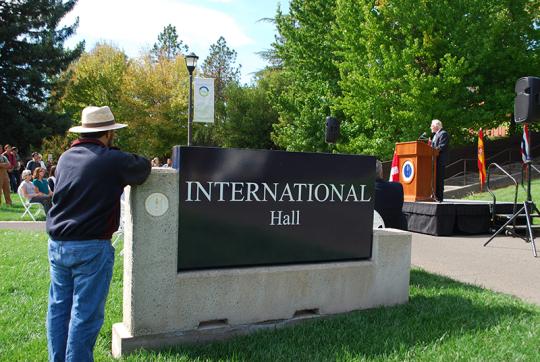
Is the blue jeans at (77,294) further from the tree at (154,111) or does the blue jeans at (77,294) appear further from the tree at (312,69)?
the tree at (154,111)

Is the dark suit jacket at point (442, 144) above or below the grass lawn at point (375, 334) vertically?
above

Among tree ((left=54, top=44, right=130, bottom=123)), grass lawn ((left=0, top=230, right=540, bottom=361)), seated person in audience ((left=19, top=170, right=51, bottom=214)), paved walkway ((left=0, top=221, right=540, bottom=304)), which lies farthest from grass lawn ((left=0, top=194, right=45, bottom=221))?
tree ((left=54, top=44, right=130, bottom=123))

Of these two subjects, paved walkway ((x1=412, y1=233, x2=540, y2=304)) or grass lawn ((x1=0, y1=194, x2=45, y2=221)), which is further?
grass lawn ((x1=0, y1=194, x2=45, y2=221))

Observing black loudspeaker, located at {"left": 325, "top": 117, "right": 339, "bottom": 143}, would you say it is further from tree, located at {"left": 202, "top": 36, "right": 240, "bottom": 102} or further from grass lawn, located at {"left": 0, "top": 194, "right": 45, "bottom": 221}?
tree, located at {"left": 202, "top": 36, "right": 240, "bottom": 102}

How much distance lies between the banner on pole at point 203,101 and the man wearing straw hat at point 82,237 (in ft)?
33.4

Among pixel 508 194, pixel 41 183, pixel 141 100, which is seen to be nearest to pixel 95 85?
pixel 141 100

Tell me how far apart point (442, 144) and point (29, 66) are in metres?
25.2

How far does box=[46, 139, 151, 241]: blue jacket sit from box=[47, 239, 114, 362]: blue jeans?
76 mm

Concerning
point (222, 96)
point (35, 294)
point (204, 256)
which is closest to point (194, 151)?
point (204, 256)

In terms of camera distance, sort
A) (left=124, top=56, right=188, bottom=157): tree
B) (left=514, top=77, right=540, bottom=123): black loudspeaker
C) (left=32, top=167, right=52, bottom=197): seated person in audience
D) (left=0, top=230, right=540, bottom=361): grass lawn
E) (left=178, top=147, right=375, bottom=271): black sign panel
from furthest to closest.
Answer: (left=124, top=56, right=188, bottom=157): tree, (left=32, top=167, right=52, bottom=197): seated person in audience, (left=514, top=77, right=540, bottom=123): black loudspeaker, (left=178, top=147, right=375, bottom=271): black sign panel, (left=0, top=230, right=540, bottom=361): grass lawn

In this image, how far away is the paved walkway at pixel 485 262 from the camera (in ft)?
18.4

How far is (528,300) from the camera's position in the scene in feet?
16.1

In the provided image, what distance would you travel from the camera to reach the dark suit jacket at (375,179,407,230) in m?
6.72

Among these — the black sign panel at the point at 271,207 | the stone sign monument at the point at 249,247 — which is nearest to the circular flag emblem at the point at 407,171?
the stone sign monument at the point at 249,247
